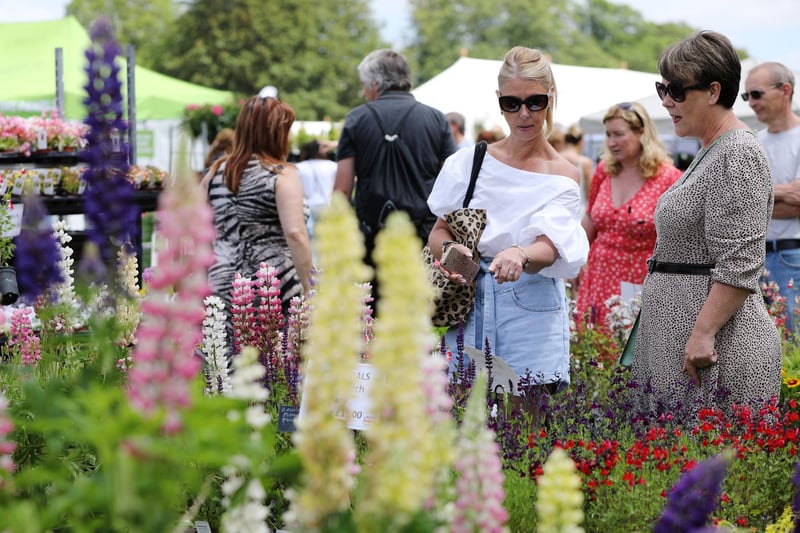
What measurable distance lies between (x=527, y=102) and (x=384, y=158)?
228cm

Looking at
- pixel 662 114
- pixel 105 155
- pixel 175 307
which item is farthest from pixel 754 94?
pixel 662 114

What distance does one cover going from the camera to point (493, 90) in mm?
16312

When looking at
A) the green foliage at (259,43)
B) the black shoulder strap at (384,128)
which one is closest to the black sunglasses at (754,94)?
the black shoulder strap at (384,128)

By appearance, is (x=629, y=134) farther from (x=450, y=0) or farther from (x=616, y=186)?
(x=450, y=0)

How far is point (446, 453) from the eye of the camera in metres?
1.57

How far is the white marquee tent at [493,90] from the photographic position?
15.2 metres

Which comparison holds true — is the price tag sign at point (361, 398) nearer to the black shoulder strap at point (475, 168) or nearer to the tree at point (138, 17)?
the black shoulder strap at point (475, 168)

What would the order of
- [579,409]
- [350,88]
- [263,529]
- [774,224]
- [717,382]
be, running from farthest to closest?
[350,88] → [774,224] → [579,409] → [717,382] → [263,529]

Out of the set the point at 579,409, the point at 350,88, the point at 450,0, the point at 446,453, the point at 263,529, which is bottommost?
the point at 579,409

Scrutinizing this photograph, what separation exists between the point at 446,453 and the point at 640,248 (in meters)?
4.81

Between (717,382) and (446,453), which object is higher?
(446,453)

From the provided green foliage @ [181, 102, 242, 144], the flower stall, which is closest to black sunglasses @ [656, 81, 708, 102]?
the flower stall

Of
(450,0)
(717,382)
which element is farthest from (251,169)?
(450,0)

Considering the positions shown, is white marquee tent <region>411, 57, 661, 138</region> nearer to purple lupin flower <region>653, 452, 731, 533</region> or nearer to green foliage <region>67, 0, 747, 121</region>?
purple lupin flower <region>653, 452, 731, 533</region>
